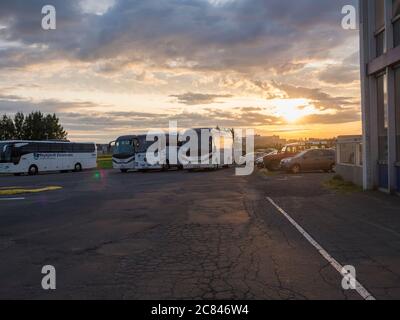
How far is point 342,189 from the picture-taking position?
1883 cm

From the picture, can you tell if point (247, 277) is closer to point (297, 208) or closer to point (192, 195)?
point (297, 208)

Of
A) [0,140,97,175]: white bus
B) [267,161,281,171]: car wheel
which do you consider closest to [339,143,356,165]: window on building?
[267,161,281,171]: car wheel

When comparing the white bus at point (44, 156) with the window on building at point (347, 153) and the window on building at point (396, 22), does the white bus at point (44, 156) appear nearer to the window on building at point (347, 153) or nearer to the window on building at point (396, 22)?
the window on building at point (347, 153)

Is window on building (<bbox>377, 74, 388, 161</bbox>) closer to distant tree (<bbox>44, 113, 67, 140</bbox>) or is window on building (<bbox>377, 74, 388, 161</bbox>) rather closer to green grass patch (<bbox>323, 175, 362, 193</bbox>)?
green grass patch (<bbox>323, 175, 362, 193</bbox>)

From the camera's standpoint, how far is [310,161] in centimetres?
3144

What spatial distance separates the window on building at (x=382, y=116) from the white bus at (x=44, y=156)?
105 ft

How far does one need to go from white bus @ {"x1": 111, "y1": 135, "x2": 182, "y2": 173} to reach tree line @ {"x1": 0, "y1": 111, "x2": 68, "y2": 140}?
172ft

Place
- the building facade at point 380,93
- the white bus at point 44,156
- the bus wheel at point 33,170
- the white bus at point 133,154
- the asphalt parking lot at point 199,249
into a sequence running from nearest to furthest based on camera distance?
1. the asphalt parking lot at point 199,249
2. the building facade at point 380,93
3. the white bus at point 44,156
4. the white bus at point 133,154
5. the bus wheel at point 33,170

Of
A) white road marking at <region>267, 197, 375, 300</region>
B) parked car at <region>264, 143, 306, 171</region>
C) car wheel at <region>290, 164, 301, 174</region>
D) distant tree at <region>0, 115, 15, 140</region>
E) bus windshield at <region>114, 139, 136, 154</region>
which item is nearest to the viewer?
white road marking at <region>267, 197, 375, 300</region>

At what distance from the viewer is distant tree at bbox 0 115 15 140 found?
87812mm

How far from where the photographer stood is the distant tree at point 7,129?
3457 inches

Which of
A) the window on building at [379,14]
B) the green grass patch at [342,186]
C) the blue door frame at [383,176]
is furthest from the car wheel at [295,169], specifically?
the window on building at [379,14]
